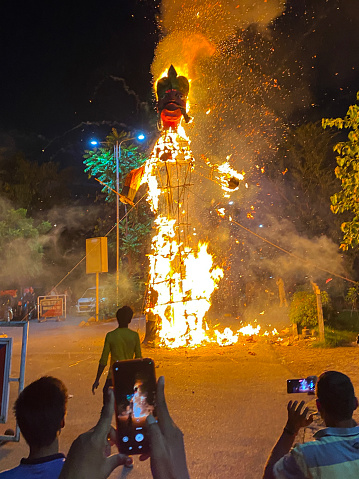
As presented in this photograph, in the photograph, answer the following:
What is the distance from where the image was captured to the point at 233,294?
1906 cm

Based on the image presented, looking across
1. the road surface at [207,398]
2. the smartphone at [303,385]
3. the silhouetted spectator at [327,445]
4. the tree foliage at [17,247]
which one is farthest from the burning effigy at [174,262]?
the tree foliage at [17,247]

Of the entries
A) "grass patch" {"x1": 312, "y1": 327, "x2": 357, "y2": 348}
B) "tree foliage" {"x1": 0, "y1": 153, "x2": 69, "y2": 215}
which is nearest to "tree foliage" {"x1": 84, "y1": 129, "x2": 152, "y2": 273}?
"tree foliage" {"x1": 0, "y1": 153, "x2": 69, "y2": 215}

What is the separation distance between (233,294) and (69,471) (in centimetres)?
1791

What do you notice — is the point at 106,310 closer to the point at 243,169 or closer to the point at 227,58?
the point at 243,169

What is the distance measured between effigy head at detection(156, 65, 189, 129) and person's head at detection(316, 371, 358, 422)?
902 centimetres

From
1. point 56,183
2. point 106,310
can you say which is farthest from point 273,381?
point 56,183

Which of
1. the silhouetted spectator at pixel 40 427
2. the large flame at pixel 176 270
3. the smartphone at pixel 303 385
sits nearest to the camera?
the silhouetted spectator at pixel 40 427

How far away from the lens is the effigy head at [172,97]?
32.8ft

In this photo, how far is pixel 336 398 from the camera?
6.29 feet

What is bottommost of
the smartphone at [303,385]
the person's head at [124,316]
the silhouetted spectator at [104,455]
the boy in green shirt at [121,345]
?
the silhouetted spectator at [104,455]

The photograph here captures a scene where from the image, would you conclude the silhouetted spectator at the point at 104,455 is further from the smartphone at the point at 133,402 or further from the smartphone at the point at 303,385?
the smartphone at the point at 303,385

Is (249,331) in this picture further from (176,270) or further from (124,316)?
(124,316)

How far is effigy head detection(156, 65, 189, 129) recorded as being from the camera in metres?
9.99

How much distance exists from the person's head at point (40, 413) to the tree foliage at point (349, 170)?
552 cm
